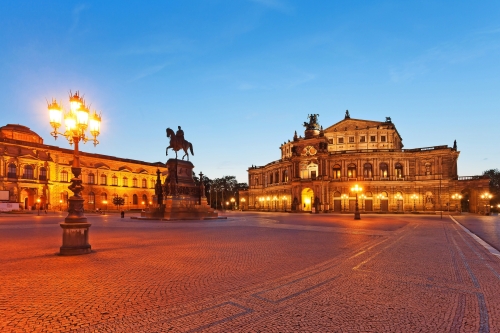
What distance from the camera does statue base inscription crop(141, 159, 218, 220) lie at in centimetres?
3351


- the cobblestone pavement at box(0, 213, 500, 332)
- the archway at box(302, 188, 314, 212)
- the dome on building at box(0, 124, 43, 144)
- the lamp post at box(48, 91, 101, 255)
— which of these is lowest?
the archway at box(302, 188, 314, 212)

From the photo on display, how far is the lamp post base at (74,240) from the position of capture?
35.4 ft

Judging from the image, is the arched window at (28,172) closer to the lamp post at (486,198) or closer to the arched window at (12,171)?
the arched window at (12,171)

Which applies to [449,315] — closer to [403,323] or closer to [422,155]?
[403,323]

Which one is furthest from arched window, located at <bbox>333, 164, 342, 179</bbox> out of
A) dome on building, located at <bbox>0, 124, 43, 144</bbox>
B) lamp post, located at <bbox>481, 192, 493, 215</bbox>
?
dome on building, located at <bbox>0, 124, 43, 144</bbox>

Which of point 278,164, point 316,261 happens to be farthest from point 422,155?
point 316,261

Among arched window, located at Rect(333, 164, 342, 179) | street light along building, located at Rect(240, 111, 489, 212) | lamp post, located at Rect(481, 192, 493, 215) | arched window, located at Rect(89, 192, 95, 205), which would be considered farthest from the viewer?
arched window, located at Rect(89, 192, 95, 205)

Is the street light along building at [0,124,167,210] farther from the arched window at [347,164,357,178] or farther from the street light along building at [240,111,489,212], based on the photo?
the arched window at [347,164,357,178]

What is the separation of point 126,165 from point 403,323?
300 ft

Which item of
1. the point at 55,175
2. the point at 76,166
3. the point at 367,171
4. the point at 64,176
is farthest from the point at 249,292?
the point at 64,176

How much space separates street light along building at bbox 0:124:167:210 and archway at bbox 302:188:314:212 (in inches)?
→ 1251

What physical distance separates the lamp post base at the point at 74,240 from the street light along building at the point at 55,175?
47341 mm

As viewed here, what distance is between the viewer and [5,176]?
63.5 m

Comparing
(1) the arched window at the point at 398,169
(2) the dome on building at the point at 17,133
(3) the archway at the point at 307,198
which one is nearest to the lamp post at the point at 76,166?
(3) the archway at the point at 307,198
